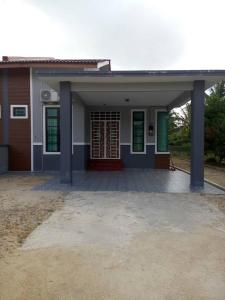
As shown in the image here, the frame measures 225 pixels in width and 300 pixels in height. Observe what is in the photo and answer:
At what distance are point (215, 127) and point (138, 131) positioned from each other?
16.2ft

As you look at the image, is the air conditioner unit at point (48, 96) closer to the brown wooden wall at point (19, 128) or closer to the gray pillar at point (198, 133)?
the brown wooden wall at point (19, 128)

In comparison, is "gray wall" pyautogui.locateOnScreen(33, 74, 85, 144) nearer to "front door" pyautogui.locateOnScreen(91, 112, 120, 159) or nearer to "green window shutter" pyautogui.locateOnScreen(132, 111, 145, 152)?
"front door" pyautogui.locateOnScreen(91, 112, 120, 159)

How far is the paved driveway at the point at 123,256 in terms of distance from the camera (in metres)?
2.66

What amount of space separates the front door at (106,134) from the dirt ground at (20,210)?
488cm

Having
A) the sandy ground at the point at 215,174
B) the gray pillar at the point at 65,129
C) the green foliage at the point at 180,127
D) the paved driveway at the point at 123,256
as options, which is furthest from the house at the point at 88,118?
the green foliage at the point at 180,127

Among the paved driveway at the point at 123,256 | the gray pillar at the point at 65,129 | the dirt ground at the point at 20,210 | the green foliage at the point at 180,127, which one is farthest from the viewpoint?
the green foliage at the point at 180,127

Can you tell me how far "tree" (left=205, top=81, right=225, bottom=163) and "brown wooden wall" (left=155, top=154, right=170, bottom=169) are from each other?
3.93m

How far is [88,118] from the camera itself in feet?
42.3

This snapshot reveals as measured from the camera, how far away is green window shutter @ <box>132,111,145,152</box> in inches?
504

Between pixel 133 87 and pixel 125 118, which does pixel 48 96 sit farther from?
pixel 133 87

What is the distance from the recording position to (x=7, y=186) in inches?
327

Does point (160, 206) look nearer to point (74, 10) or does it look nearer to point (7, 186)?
point (7, 186)

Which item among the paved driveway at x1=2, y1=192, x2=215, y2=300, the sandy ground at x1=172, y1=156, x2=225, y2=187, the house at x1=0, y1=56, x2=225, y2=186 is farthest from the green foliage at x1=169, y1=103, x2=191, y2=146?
the paved driveway at x1=2, y1=192, x2=215, y2=300

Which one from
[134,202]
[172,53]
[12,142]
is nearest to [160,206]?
[134,202]
